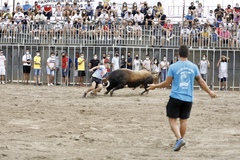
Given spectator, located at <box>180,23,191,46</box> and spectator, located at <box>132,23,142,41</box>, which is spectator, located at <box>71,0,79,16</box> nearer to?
spectator, located at <box>132,23,142,41</box>

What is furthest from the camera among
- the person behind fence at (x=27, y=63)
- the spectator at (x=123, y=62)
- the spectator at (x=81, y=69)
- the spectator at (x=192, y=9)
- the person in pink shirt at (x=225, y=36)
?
the spectator at (x=192, y=9)

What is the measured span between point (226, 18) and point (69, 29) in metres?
8.34

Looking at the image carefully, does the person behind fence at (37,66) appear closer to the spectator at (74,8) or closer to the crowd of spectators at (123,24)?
the crowd of spectators at (123,24)

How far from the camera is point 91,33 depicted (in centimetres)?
3528

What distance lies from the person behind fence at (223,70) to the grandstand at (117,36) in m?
0.85

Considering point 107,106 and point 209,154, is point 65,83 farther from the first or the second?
point 209,154

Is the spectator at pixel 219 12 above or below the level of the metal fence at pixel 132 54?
above

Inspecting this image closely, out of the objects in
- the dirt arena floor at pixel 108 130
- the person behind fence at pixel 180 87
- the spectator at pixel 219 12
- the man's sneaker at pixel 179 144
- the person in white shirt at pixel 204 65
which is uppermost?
the spectator at pixel 219 12

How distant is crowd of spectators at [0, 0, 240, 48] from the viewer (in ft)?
111

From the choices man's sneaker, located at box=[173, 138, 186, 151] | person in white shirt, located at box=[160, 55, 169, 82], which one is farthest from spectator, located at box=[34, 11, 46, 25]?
man's sneaker, located at box=[173, 138, 186, 151]

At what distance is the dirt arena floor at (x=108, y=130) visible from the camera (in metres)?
11.0

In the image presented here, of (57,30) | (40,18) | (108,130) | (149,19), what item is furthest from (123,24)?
(108,130)

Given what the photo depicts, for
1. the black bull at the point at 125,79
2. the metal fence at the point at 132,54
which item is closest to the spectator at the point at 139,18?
the metal fence at the point at 132,54

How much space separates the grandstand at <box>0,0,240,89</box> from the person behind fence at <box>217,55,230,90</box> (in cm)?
85
